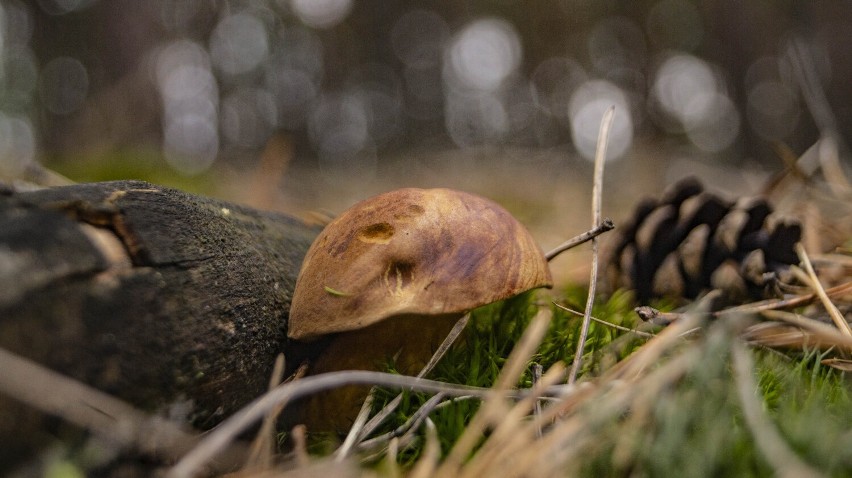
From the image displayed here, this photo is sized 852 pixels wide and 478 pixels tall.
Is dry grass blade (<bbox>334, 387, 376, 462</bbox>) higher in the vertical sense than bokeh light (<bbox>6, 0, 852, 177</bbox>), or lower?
lower

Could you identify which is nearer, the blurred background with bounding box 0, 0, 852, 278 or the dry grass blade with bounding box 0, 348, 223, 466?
the dry grass blade with bounding box 0, 348, 223, 466

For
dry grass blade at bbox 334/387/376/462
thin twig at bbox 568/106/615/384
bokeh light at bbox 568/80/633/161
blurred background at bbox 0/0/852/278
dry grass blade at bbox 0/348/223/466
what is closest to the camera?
dry grass blade at bbox 0/348/223/466

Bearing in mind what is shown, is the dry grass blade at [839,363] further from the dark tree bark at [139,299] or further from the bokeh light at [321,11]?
the bokeh light at [321,11]

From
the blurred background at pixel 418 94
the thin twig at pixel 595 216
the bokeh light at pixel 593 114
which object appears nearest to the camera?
the thin twig at pixel 595 216

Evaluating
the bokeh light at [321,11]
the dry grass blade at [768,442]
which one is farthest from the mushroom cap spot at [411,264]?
the bokeh light at [321,11]

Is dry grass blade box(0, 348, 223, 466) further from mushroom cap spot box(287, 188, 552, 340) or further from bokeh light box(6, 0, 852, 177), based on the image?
bokeh light box(6, 0, 852, 177)

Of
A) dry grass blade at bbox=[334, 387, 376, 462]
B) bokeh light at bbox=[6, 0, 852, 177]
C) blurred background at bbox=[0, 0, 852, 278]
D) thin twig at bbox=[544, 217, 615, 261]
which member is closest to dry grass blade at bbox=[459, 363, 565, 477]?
dry grass blade at bbox=[334, 387, 376, 462]

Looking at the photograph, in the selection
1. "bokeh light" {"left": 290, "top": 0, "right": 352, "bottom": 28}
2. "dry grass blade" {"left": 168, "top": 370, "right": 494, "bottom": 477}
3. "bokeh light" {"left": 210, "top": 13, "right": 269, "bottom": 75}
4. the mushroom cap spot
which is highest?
"bokeh light" {"left": 290, "top": 0, "right": 352, "bottom": 28}
